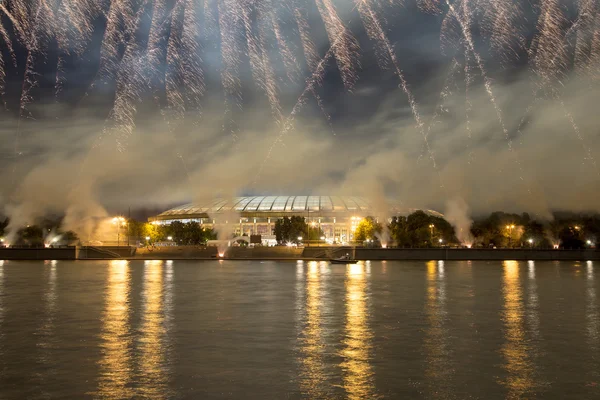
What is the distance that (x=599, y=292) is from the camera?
1135 inches

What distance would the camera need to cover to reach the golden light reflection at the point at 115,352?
35.2 ft

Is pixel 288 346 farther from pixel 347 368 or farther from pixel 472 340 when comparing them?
pixel 472 340

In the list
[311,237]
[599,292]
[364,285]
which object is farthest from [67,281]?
[311,237]

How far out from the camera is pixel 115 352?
13.7 m

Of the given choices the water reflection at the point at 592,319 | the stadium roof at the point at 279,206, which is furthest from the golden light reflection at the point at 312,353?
the stadium roof at the point at 279,206

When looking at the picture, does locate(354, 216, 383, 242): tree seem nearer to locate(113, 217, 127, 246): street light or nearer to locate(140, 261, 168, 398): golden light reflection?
locate(113, 217, 127, 246): street light

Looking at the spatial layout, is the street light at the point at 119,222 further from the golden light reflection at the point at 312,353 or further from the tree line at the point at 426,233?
the golden light reflection at the point at 312,353

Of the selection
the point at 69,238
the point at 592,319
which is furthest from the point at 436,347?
the point at 69,238

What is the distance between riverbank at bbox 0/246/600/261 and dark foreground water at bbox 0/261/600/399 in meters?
44.2

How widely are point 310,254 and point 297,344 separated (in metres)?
58.6

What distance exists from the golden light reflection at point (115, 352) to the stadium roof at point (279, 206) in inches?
4111

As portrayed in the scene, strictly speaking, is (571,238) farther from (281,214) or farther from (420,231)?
(281,214)

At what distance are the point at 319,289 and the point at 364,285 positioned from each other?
11.7 ft

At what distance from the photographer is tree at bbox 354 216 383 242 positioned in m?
98.2
